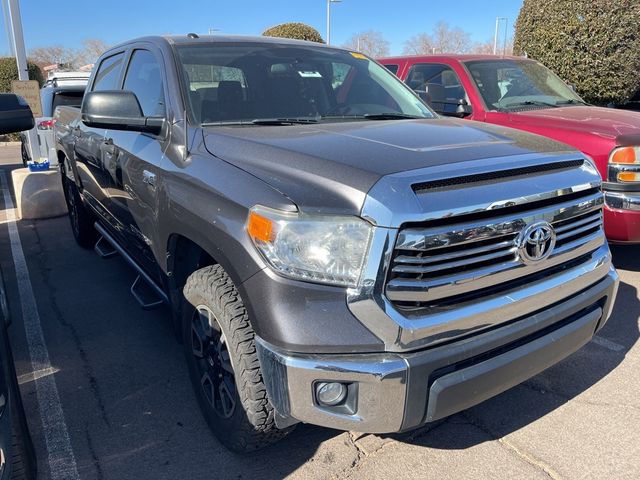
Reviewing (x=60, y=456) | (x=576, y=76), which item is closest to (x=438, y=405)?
(x=60, y=456)

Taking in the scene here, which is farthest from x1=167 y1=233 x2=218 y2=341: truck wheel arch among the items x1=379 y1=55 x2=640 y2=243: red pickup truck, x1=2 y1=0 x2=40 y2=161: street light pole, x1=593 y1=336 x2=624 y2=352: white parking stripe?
x1=2 y1=0 x2=40 y2=161: street light pole

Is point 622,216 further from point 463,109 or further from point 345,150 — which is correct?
point 345,150

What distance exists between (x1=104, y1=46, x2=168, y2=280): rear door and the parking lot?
67cm

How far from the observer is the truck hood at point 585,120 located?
4488mm

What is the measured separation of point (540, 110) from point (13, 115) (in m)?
4.78

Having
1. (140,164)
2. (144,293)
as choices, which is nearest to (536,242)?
(140,164)

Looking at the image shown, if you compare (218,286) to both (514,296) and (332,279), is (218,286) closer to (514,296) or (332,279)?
(332,279)

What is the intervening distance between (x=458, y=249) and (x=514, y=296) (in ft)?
1.18

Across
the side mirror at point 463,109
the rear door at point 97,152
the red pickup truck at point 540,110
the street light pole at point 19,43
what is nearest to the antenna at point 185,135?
the rear door at point 97,152

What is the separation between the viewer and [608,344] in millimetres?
3586

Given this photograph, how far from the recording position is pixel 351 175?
2027 mm

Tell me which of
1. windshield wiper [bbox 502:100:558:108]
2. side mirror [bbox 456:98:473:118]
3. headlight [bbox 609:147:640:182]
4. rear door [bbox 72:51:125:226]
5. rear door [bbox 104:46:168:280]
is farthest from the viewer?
windshield wiper [bbox 502:100:558:108]

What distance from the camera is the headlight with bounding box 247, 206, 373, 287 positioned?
192 centimetres

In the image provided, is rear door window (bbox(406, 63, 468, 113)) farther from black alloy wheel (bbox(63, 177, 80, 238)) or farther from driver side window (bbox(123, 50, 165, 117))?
black alloy wheel (bbox(63, 177, 80, 238))
